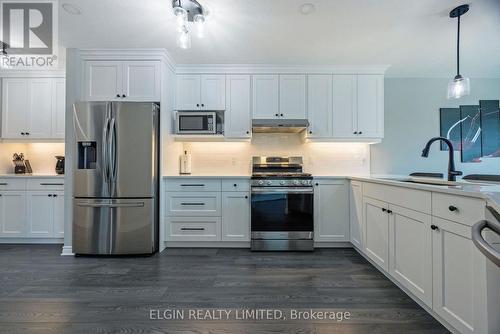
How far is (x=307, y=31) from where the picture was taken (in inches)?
97.3

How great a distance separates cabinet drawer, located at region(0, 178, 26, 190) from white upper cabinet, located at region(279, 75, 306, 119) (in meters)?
3.50

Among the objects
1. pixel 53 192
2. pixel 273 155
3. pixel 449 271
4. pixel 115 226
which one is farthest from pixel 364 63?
pixel 53 192

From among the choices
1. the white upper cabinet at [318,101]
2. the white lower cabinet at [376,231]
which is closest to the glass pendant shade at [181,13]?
the white upper cabinet at [318,101]

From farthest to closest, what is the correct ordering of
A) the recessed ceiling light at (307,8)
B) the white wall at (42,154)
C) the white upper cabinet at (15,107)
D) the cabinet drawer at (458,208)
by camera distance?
1. the white wall at (42,154)
2. the white upper cabinet at (15,107)
3. the recessed ceiling light at (307,8)
4. the cabinet drawer at (458,208)

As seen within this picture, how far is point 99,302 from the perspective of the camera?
183 centimetres

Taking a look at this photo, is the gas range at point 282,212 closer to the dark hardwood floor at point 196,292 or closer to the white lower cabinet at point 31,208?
the dark hardwood floor at point 196,292

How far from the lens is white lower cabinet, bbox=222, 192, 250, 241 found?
302 cm

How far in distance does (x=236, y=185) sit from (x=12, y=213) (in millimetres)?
2930

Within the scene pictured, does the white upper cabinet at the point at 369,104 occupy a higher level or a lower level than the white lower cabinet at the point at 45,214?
higher

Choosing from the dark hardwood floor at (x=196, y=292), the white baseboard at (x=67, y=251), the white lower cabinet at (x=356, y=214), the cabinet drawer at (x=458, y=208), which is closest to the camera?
the cabinet drawer at (x=458, y=208)

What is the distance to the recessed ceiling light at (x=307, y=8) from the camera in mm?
2076

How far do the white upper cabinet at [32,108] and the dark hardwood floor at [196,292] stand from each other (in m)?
1.62

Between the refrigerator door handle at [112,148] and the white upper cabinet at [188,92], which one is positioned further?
the white upper cabinet at [188,92]

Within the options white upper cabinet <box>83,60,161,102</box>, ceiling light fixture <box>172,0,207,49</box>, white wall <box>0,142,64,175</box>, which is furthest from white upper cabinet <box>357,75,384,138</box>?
white wall <box>0,142,64,175</box>
